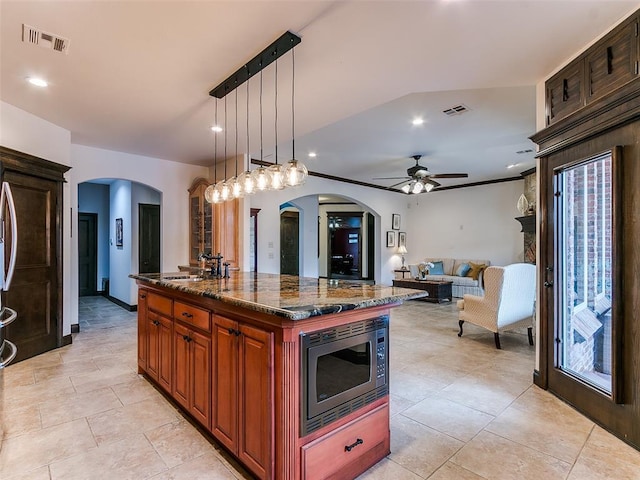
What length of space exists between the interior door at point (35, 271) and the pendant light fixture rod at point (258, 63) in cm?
248

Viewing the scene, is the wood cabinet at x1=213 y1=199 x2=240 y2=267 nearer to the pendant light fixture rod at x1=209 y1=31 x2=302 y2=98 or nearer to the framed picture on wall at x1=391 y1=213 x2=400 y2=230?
the pendant light fixture rod at x1=209 y1=31 x2=302 y2=98

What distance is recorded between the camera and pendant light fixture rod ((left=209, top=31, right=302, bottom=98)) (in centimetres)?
236

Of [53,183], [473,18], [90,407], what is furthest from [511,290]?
[53,183]

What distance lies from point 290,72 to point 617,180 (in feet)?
8.26

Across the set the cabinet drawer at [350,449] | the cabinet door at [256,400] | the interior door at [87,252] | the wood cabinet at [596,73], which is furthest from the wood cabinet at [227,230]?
the interior door at [87,252]

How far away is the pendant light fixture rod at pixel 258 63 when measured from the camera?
236 centimetres

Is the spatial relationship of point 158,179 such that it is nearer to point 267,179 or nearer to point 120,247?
point 120,247

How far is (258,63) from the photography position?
8.74 ft

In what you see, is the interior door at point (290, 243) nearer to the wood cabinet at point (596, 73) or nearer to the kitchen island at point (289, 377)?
the kitchen island at point (289, 377)

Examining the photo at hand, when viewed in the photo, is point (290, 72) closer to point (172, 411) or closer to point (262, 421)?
point (262, 421)

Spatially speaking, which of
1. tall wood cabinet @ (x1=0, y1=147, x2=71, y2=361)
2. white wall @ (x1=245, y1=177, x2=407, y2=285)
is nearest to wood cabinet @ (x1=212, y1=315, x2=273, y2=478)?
tall wood cabinet @ (x1=0, y1=147, x2=71, y2=361)

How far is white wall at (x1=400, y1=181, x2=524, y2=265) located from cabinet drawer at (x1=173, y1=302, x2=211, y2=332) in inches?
323

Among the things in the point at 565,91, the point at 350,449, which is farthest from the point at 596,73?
the point at 350,449

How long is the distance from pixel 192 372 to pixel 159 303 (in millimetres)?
783
